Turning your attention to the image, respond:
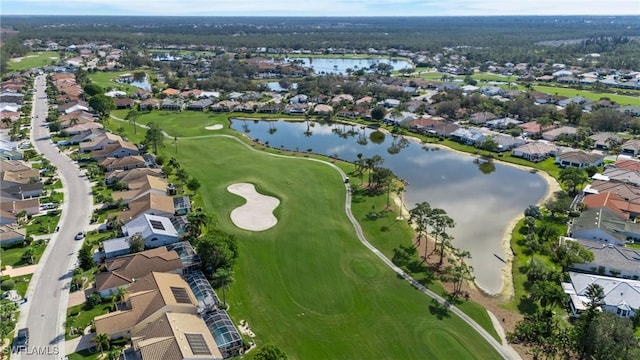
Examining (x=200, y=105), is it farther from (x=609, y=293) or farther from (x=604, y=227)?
(x=609, y=293)

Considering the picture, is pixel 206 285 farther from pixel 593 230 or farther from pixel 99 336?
pixel 593 230

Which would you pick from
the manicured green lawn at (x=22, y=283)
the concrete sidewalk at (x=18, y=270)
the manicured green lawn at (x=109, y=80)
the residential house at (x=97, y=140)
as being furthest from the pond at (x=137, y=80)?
the manicured green lawn at (x=22, y=283)

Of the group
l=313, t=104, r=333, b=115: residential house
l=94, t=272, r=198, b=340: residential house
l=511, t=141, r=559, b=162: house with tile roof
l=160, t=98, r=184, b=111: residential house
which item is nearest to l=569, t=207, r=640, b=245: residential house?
l=511, t=141, r=559, b=162: house with tile roof

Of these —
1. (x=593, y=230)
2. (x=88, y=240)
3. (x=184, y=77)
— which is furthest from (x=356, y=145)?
(x=184, y=77)

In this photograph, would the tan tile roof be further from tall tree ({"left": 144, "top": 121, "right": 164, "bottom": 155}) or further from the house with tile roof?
the house with tile roof

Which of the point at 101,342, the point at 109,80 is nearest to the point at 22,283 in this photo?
the point at 101,342

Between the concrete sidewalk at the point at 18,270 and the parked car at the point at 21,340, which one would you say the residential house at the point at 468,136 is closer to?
the concrete sidewalk at the point at 18,270

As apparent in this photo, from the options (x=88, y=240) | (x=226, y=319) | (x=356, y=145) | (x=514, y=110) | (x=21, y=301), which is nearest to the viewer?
(x=226, y=319)
